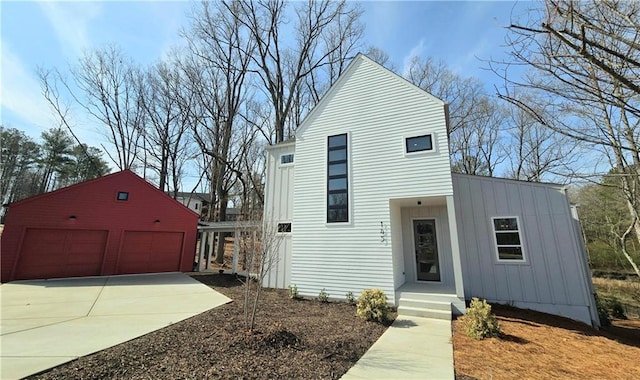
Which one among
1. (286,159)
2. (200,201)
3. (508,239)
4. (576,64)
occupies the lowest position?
(508,239)

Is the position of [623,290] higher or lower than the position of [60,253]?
lower

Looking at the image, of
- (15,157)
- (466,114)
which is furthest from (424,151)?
(15,157)

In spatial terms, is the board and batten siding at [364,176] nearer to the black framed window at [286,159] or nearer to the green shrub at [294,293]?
the green shrub at [294,293]

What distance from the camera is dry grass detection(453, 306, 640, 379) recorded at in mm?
3600

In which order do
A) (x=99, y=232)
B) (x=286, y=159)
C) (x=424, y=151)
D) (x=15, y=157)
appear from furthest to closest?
(x=15, y=157) → (x=99, y=232) → (x=286, y=159) → (x=424, y=151)

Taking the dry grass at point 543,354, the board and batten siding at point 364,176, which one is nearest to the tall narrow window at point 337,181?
the board and batten siding at point 364,176

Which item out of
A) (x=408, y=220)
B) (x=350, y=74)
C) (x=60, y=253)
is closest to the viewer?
(x=408, y=220)

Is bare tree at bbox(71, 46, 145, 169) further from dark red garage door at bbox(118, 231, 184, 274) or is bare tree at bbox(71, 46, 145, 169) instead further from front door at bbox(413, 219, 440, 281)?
front door at bbox(413, 219, 440, 281)

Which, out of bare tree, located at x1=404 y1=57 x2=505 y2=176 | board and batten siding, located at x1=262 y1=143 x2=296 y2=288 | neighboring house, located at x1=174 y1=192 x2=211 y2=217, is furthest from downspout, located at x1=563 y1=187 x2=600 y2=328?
neighboring house, located at x1=174 y1=192 x2=211 y2=217

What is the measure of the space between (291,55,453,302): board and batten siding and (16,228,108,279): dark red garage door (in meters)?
9.64

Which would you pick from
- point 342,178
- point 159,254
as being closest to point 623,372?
point 342,178

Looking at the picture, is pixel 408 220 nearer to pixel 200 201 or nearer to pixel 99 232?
pixel 99 232

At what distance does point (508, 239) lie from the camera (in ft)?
25.4

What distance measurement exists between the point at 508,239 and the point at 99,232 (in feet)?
53.5
